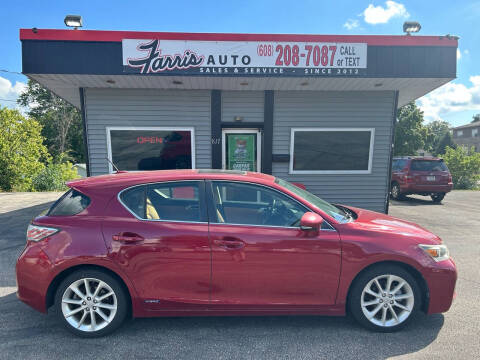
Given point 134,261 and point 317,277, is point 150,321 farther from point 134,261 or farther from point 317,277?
point 317,277

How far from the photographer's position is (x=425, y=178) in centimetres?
1020

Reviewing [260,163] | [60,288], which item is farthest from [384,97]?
[60,288]

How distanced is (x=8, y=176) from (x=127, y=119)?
9135mm

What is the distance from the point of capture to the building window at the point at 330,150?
23.3 ft

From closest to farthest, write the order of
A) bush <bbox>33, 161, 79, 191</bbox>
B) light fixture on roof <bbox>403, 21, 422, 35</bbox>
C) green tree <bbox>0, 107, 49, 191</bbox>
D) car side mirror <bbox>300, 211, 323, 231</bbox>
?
car side mirror <bbox>300, 211, 323, 231</bbox>
light fixture on roof <bbox>403, 21, 422, 35</bbox>
green tree <bbox>0, 107, 49, 191</bbox>
bush <bbox>33, 161, 79, 191</bbox>

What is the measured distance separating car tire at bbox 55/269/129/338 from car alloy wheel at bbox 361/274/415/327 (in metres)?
2.34

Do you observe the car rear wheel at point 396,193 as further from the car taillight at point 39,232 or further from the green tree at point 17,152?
the green tree at point 17,152

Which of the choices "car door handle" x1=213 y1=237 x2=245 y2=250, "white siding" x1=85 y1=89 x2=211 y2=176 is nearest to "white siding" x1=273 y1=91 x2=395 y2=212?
"white siding" x1=85 y1=89 x2=211 y2=176

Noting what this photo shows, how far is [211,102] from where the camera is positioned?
6801 mm

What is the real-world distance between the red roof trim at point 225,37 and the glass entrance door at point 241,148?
2230 millimetres

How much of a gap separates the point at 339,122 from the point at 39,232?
6.58m

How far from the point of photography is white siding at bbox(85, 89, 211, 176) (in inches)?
262

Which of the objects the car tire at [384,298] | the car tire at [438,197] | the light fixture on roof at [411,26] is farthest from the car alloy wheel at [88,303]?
the car tire at [438,197]

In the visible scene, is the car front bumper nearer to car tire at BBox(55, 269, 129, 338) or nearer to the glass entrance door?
the glass entrance door
